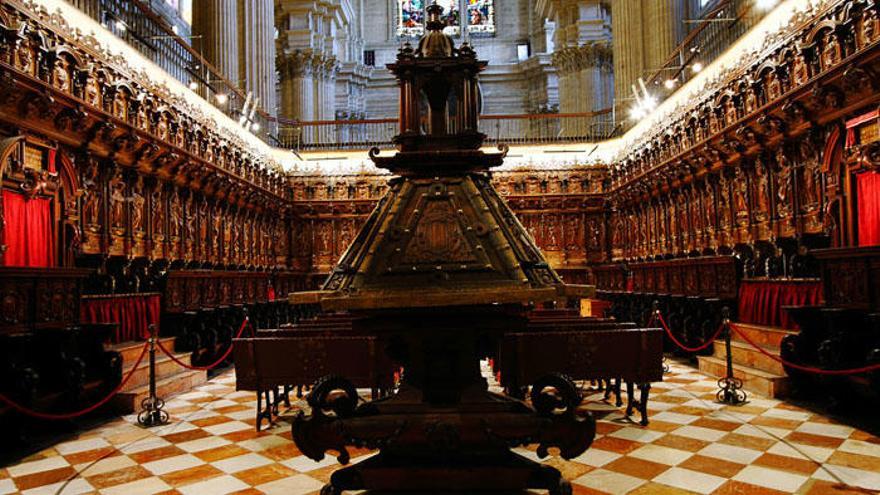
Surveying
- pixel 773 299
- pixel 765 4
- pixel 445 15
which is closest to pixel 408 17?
pixel 445 15

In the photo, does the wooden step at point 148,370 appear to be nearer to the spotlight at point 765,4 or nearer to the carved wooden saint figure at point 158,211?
the carved wooden saint figure at point 158,211

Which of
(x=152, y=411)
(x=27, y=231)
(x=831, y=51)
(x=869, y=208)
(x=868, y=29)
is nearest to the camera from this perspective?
(x=152, y=411)

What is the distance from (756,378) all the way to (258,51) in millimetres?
15574

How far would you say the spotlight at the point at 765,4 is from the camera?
28.2 feet

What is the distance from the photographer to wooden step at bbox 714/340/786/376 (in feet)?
20.9

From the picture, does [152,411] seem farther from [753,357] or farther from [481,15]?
[481,15]

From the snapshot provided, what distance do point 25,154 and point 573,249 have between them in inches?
539

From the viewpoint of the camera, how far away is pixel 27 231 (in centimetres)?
642

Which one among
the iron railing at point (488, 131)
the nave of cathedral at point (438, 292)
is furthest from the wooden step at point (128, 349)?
the iron railing at point (488, 131)

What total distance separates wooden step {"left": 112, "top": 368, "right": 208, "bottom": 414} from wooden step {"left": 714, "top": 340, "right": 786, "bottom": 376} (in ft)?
23.0

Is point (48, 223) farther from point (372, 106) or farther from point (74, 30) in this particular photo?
point (372, 106)

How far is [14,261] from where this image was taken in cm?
624

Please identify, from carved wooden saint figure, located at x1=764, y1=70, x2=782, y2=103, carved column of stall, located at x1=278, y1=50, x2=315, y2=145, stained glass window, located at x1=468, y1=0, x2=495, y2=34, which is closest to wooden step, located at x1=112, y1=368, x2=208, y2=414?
carved wooden saint figure, located at x1=764, y1=70, x2=782, y2=103

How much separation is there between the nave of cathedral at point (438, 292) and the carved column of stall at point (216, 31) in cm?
8
